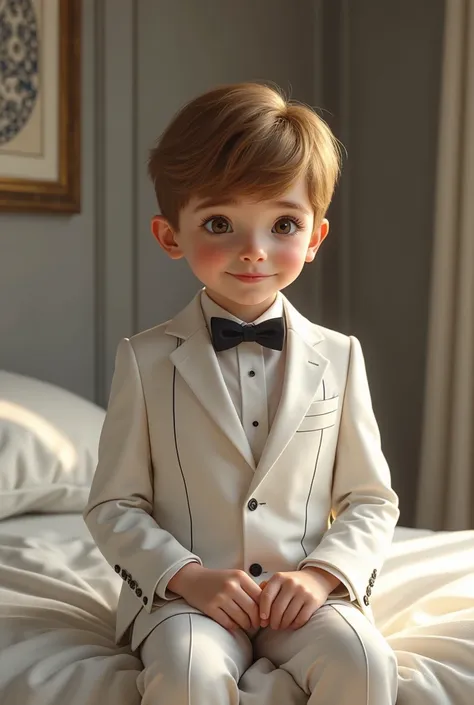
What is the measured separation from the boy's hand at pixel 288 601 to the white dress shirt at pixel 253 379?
183 millimetres

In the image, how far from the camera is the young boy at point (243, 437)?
129cm

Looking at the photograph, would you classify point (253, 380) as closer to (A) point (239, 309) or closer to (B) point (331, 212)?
(A) point (239, 309)

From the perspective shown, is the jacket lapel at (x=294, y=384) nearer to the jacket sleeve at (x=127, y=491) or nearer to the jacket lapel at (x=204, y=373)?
the jacket lapel at (x=204, y=373)

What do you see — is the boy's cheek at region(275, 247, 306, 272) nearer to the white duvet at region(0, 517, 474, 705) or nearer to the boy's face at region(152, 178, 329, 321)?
the boy's face at region(152, 178, 329, 321)

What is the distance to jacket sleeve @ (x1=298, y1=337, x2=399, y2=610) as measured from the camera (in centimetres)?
138

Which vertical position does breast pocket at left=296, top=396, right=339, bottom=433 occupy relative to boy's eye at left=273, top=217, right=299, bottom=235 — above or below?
below

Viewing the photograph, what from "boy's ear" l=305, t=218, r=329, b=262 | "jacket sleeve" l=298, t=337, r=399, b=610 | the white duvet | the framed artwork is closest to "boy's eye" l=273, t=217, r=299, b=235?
"boy's ear" l=305, t=218, r=329, b=262

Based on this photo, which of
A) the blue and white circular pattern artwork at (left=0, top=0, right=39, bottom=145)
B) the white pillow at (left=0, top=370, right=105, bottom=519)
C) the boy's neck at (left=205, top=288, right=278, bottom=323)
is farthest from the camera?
the blue and white circular pattern artwork at (left=0, top=0, right=39, bottom=145)

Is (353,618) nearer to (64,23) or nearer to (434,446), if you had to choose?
(434,446)

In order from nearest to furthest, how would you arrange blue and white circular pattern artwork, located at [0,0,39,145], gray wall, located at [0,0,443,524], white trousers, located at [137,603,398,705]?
1. white trousers, located at [137,603,398,705]
2. blue and white circular pattern artwork, located at [0,0,39,145]
3. gray wall, located at [0,0,443,524]

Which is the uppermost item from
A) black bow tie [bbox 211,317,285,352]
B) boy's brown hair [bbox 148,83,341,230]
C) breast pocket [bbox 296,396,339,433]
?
boy's brown hair [bbox 148,83,341,230]

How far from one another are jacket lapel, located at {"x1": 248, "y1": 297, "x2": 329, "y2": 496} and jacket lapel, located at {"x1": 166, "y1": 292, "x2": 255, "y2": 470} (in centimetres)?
3

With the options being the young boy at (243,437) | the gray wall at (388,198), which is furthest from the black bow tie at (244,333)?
the gray wall at (388,198)

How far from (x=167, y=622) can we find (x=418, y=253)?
6.64 ft
